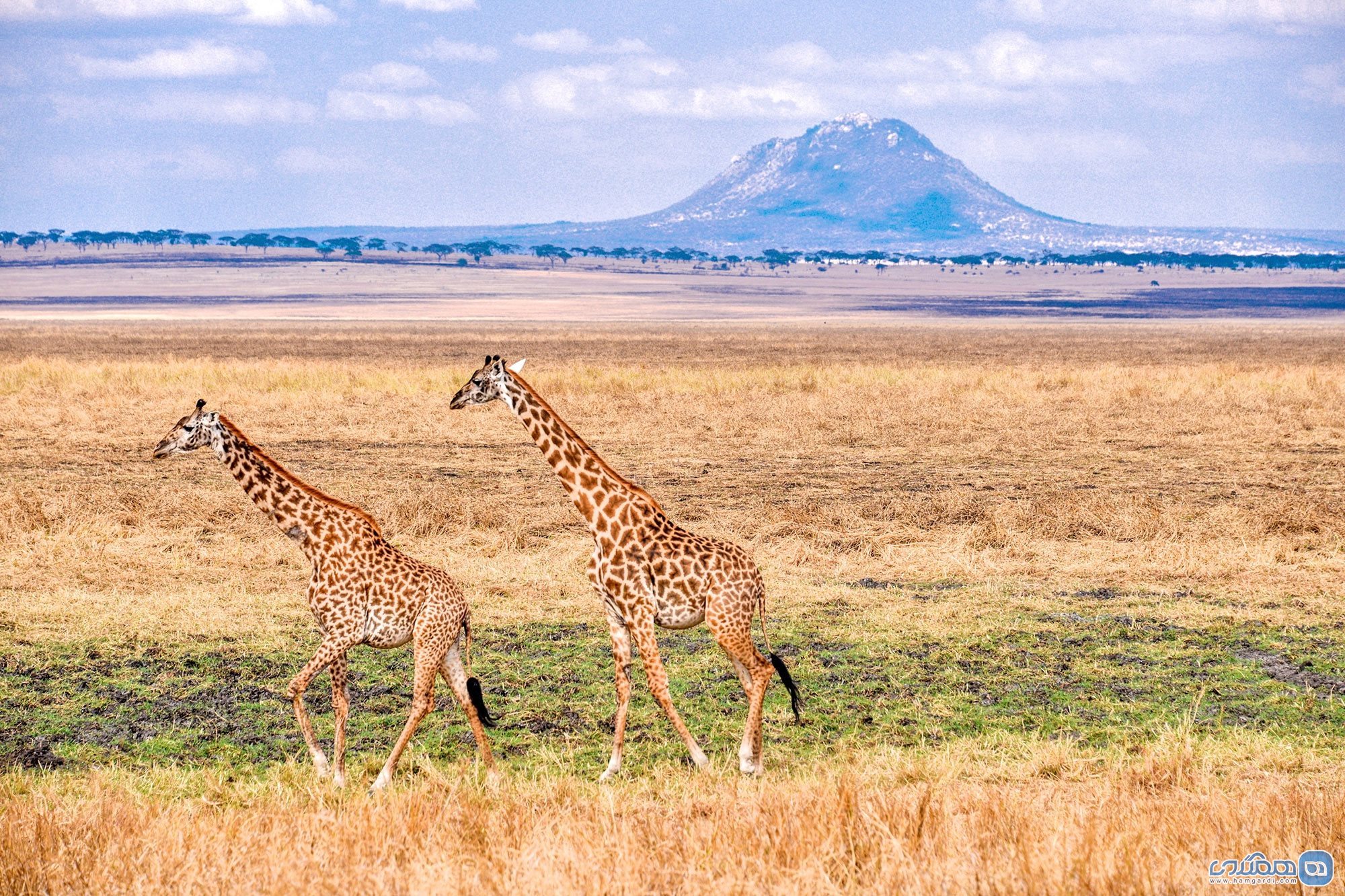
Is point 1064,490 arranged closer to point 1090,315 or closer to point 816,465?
point 816,465

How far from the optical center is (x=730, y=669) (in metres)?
10.3

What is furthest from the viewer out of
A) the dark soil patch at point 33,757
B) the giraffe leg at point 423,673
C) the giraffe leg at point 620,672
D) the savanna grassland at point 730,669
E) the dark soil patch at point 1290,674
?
the dark soil patch at point 1290,674

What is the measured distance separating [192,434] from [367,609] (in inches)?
68.9

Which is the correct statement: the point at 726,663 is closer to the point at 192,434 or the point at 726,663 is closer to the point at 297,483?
the point at 297,483

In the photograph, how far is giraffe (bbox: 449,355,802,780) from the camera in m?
7.45

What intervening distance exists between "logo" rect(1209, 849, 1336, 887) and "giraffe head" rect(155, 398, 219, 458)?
19.4 feet

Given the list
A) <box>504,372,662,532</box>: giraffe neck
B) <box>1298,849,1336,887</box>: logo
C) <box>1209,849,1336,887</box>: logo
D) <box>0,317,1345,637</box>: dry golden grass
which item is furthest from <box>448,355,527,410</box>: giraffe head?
<box>1298,849,1336,887</box>: logo

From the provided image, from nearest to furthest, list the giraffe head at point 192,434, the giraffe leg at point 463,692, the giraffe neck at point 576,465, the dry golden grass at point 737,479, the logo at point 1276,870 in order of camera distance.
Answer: the logo at point 1276,870 < the giraffe leg at point 463,692 < the giraffe neck at point 576,465 < the giraffe head at point 192,434 < the dry golden grass at point 737,479

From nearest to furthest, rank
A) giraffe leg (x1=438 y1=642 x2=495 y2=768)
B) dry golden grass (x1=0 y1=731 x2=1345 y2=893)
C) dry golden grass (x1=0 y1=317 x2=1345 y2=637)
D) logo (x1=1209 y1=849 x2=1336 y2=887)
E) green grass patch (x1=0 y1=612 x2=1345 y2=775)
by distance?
logo (x1=1209 y1=849 x2=1336 y2=887) < dry golden grass (x1=0 y1=731 x2=1345 y2=893) < giraffe leg (x1=438 y1=642 x2=495 y2=768) < green grass patch (x1=0 y1=612 x2=1345 y2=775) < dry golden grass (x1=0 y1=317 x2=1345 y2=637)

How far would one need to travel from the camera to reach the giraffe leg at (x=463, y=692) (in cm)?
734

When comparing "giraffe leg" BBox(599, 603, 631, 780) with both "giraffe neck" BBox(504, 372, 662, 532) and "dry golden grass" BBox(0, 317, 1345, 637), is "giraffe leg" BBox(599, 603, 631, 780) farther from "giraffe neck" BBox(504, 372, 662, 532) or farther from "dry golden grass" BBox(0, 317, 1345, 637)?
"dry golden grass" BBox(0, 317, 1345, 637)

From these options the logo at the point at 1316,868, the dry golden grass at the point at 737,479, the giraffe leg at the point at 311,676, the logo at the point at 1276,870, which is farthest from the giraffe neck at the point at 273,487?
the logo at the point at 1316,868

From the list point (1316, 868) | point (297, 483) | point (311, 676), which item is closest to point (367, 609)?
point (311, 676)

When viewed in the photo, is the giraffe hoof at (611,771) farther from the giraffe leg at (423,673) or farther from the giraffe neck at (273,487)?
the giraffe neck at (273,487)
